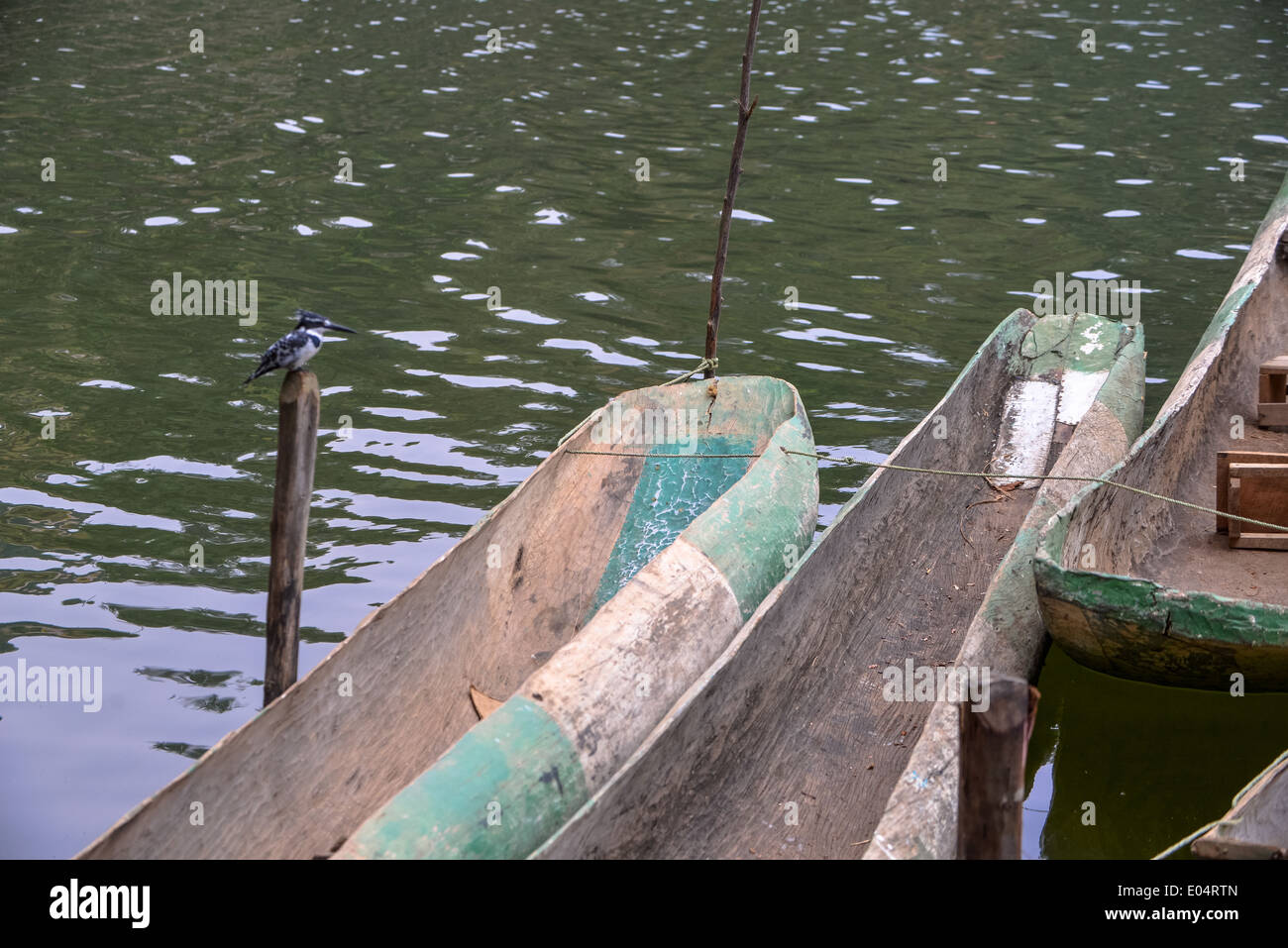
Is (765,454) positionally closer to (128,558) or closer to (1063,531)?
(1063,531)

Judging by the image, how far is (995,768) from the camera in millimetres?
3197

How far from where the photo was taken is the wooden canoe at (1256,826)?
371cm

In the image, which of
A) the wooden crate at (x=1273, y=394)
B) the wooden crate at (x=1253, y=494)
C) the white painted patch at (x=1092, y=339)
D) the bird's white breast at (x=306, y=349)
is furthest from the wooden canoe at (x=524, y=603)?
the wooden crate at (x=1273, y=394)

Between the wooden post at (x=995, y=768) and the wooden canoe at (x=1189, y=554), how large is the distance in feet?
5.75

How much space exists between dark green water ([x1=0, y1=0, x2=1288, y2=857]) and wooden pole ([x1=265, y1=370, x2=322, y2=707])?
43.0 inches

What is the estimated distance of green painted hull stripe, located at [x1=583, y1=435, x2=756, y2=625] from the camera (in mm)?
6367

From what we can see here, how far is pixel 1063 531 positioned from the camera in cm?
537

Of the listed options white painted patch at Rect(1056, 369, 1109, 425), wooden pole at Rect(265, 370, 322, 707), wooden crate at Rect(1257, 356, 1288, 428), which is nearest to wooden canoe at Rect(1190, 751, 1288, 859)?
wooden pole at Rect(265, 370, 322, 707)

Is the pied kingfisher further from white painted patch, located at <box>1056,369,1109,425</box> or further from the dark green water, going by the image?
white painted patch, located at <box>1056,369,1109,425</box>

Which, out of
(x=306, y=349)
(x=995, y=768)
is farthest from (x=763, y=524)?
(x=995, y=768)

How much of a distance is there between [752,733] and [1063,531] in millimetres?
1611

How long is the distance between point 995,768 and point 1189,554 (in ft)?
12.5

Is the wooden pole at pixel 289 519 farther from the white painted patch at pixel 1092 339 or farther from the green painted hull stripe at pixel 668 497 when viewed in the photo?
the white painted patch at pixel 1092 339

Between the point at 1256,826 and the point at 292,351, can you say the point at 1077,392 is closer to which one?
the point at 1256,826
